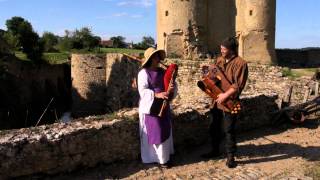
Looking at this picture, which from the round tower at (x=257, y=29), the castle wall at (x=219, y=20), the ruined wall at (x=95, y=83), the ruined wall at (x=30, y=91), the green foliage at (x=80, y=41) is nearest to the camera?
the round tower at (x=257, y=29)

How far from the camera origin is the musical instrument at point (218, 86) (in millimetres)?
5918

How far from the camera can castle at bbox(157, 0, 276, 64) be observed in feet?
75.7

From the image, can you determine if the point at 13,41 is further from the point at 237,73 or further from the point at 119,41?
the point at 119,41

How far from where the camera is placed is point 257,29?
23.5 m

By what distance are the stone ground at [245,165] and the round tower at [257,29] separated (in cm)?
1642

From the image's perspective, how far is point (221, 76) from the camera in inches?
237

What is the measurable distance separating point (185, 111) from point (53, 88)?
30382 mm

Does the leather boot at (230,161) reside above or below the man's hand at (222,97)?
below

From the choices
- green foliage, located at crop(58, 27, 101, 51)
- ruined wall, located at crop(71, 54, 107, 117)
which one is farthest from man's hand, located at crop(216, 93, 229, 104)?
green foliage, located at crop(58, 27, 101, 51)

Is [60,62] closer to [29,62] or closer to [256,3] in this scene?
[29,62]

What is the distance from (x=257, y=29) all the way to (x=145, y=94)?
18767 mm

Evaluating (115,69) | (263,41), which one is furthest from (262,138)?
(115,69)

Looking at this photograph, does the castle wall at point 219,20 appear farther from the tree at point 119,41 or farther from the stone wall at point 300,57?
the tree at point 119,41

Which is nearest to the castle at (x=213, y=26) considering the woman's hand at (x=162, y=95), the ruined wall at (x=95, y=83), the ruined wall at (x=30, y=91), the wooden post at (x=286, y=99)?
the ruined wall at (x=95, y=83)
